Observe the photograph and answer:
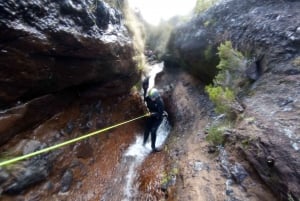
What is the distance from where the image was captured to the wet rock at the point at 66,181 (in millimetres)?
5902

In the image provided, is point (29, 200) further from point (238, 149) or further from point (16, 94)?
point (238, 149)

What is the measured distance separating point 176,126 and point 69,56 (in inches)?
185

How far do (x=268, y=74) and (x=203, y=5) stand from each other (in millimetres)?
5853

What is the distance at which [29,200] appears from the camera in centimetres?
521

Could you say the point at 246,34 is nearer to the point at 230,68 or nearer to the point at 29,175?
the point at 230,68

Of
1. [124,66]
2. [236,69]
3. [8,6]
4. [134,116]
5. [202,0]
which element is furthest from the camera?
[202,0]

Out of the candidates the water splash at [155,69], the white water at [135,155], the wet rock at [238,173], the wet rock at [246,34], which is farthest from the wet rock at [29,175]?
Result: the water splash at [155,69]

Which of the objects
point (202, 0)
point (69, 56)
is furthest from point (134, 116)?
point (202, 0)

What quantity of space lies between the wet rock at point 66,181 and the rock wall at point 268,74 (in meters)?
4.08

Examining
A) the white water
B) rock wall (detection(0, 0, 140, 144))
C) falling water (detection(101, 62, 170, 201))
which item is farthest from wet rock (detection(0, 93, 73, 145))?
the white water

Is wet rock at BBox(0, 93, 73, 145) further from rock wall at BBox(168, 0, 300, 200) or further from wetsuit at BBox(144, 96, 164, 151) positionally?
rock wall at BBox(168, 0, 300, 200)

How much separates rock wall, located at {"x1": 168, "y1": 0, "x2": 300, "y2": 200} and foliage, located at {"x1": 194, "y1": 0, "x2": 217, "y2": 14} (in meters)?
0.76

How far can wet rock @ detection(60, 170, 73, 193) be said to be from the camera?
590 centimetres

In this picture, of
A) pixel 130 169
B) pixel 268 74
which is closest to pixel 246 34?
pixel 268 74
